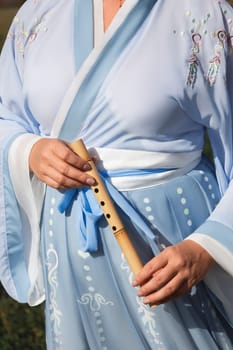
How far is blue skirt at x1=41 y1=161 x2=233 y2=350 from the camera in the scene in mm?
2377

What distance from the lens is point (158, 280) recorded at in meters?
2.22

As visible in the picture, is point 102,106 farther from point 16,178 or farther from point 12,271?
point 12,271

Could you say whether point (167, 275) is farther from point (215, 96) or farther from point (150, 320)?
point (215, 96)

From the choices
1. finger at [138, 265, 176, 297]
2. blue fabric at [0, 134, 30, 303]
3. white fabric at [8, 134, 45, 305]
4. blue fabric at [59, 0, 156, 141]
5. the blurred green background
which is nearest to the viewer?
finger at [138, 265, 176, 297]

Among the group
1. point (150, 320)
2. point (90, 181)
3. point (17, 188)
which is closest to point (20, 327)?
point (17, 188)

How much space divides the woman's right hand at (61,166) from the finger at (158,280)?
24 centimetres

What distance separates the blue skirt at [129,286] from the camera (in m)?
2.38

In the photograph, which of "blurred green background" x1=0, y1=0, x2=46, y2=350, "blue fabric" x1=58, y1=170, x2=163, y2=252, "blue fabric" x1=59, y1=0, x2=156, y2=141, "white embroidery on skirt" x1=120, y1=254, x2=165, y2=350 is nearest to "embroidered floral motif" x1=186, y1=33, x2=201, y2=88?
"blue fabric" x1=59, y1=0, x2=156, y2=141

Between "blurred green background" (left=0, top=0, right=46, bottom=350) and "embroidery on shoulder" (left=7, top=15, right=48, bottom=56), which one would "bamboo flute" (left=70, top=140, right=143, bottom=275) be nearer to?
"embroidery on shoulder" (left=7, top=15, right=48, bottom=56)

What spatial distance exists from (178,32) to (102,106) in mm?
217

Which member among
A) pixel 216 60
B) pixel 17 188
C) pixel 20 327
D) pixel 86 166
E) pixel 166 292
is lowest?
pixel 20 327

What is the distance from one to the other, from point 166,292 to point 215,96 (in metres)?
0.42

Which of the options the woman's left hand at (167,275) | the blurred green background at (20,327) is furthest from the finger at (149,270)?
the blurred green background at (20,327)

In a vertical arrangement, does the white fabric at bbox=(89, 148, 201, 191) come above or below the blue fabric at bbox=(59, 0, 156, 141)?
below
